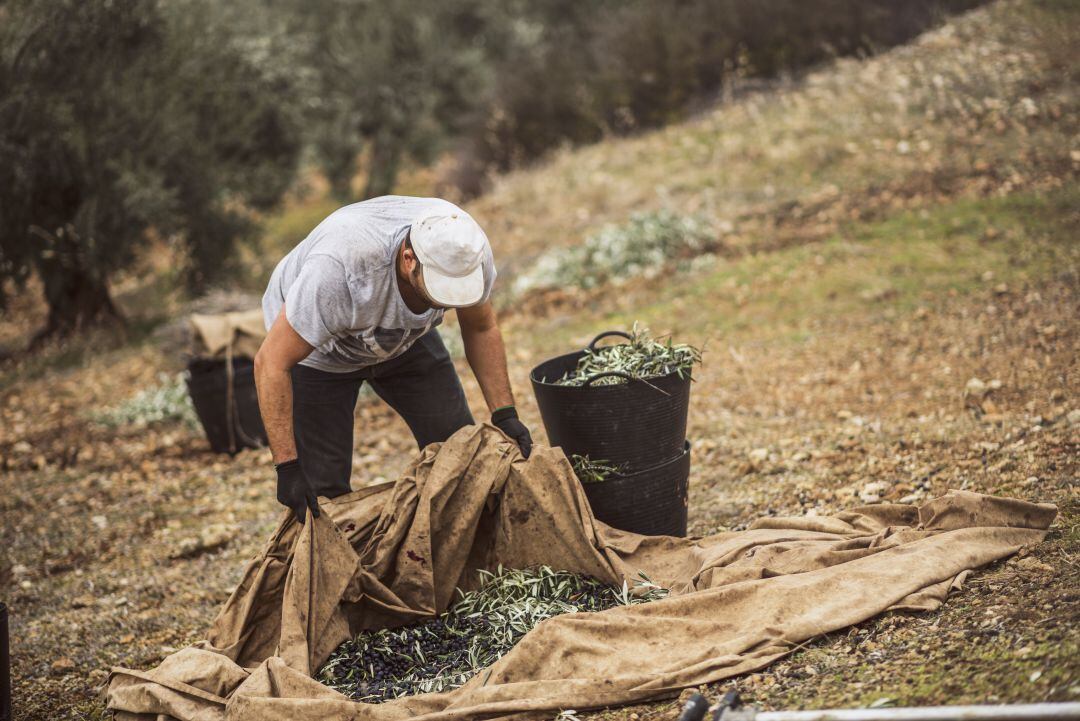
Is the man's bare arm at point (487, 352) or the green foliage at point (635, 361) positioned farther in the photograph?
the green foliage at point (635, 361)

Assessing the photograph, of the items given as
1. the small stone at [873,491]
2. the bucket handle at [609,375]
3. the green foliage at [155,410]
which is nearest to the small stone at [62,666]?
the bucket handle at [609,375]

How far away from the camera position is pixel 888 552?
3.35 m

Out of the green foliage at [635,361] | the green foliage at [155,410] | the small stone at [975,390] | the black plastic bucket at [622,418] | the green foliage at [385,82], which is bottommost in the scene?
the small stone at [975,390]

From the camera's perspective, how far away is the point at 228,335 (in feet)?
22.7

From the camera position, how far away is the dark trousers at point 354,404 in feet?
13.1

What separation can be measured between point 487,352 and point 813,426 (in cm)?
270

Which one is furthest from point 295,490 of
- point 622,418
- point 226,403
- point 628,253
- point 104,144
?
point 104,144

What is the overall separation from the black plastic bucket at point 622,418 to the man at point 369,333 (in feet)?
0.79

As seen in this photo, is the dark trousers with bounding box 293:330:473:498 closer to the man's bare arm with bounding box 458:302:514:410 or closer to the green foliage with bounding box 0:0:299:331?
the man's bare arm with bounding box 458:302:514:410

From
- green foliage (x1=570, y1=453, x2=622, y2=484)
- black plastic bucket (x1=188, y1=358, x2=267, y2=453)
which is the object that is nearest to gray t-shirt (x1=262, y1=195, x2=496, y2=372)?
green foliage (x1=570, y1=453, x2=622, y2=484)

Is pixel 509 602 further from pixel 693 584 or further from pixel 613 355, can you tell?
pixel 613 355

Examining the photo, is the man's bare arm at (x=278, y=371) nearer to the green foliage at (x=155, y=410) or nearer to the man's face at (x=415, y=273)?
the man's face at (x=415, y=273)

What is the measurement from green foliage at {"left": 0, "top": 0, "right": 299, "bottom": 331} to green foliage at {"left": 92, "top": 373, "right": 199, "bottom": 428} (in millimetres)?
3197

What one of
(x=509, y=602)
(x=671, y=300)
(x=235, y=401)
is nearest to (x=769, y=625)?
(x=509, y=602)
